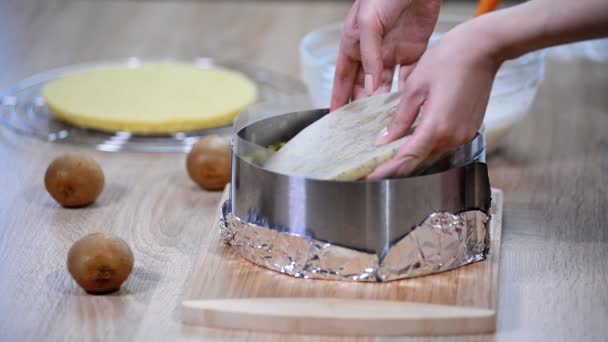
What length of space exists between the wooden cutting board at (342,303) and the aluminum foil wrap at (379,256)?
0.01 meters

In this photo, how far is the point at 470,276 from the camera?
102 centimetres

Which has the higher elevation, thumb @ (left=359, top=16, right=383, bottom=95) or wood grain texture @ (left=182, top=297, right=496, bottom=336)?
thumb @ (left=359, top=16, right=383, bottom=95)

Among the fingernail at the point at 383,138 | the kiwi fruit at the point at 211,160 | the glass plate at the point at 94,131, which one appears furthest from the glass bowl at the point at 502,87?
the fingernail at the point at 383,138

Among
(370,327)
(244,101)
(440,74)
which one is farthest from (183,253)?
(244,101)

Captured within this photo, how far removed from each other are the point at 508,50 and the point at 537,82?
548mm

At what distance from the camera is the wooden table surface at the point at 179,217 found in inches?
38.7

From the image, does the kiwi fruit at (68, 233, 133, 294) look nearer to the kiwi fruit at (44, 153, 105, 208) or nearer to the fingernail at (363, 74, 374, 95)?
the kiwi fruit at (44, 153, 105, 208)

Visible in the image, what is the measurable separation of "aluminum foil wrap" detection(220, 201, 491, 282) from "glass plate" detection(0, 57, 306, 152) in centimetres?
43

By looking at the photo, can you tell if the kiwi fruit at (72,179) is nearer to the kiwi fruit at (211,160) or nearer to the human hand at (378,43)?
the kiwi fruit at (211,160)

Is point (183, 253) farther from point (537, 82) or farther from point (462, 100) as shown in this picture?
point (537, 82)

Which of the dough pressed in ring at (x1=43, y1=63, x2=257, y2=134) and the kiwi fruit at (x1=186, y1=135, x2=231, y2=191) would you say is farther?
the dough pressed in ring at (x1=43, y1=63, x2=257, y2=134)

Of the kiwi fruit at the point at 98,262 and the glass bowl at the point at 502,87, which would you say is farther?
the glass bowl at the point at 502,87

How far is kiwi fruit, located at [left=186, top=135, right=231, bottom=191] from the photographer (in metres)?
1.35

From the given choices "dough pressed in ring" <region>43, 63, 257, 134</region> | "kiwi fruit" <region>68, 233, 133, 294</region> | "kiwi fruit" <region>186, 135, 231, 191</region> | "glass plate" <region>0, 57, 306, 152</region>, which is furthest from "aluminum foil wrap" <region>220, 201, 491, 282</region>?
"dough pressed in ring" <region>43, 63, 257, 134</region>
